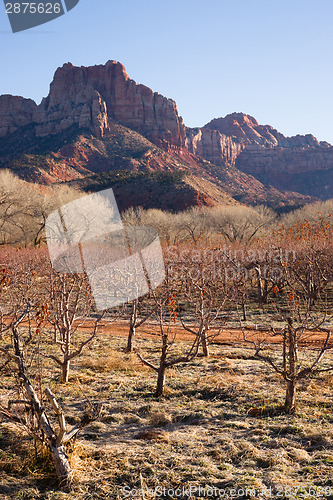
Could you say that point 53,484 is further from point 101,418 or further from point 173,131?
point 173,131

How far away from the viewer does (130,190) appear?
6019cm

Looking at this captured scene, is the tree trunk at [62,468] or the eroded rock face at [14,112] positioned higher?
the eroded rock face at [14,112]

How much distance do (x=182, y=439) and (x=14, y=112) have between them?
13778 cm

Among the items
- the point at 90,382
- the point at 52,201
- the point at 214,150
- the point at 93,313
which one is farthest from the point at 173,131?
the point at 90,382

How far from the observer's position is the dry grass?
163 inches

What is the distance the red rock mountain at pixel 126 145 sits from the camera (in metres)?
94.1

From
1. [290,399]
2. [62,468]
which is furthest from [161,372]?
[62,468]

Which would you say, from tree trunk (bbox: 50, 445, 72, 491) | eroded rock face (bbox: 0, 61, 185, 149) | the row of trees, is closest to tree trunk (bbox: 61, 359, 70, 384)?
tree trunk (bbox: 50, 445, 72, 491)

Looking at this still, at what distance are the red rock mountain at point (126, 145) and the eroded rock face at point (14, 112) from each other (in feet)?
1.07

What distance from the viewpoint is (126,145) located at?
343 feet

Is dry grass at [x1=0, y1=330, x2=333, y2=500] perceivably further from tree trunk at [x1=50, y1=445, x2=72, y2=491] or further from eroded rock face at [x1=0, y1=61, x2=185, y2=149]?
eroded rock face at [x1=0, y1=61, x2=185, y2=149]

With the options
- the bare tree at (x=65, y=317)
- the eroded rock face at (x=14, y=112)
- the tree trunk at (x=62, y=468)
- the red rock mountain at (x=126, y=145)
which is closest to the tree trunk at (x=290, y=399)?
the bare tree at (x=65, y=317)

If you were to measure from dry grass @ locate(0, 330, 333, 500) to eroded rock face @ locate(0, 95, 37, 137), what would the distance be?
127 m

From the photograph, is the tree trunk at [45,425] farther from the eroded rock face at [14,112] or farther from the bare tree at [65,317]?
the eroded rock face at [14,112]
